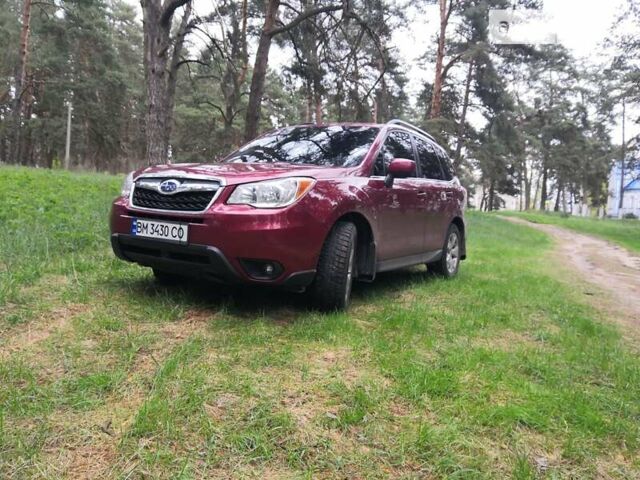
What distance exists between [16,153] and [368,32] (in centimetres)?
1764

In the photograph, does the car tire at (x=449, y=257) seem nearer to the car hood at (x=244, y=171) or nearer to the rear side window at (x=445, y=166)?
the rear side window at (x=445, y=166)

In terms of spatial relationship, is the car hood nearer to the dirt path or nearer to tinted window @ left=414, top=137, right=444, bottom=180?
tinted window @ left=414, top=137, right=444, bottom=180

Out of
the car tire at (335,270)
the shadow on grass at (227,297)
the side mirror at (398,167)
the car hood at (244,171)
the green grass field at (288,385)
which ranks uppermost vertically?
the side mirror at (398,167)

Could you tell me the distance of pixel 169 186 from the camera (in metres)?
3.33

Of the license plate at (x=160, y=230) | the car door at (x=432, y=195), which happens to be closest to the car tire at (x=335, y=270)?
the license plate at (x=160, y=230)

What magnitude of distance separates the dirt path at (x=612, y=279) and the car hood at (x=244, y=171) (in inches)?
120

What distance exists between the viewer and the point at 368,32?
10711 mm

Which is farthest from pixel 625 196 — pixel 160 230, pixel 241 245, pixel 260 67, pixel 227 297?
pixel 160 230

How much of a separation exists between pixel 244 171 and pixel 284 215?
1.64 ft

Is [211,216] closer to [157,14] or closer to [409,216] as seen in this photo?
[409,216]

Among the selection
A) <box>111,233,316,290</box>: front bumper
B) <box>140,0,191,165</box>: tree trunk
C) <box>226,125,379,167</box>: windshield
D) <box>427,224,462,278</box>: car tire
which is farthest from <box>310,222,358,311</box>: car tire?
<box>140,0,191,165</box>: tree trunk

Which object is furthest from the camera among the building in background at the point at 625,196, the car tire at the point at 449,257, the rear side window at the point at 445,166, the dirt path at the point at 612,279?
the building in background at the point at 625,196

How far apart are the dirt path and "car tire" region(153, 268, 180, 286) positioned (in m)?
3.96

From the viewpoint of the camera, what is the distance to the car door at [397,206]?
4.15 metres
